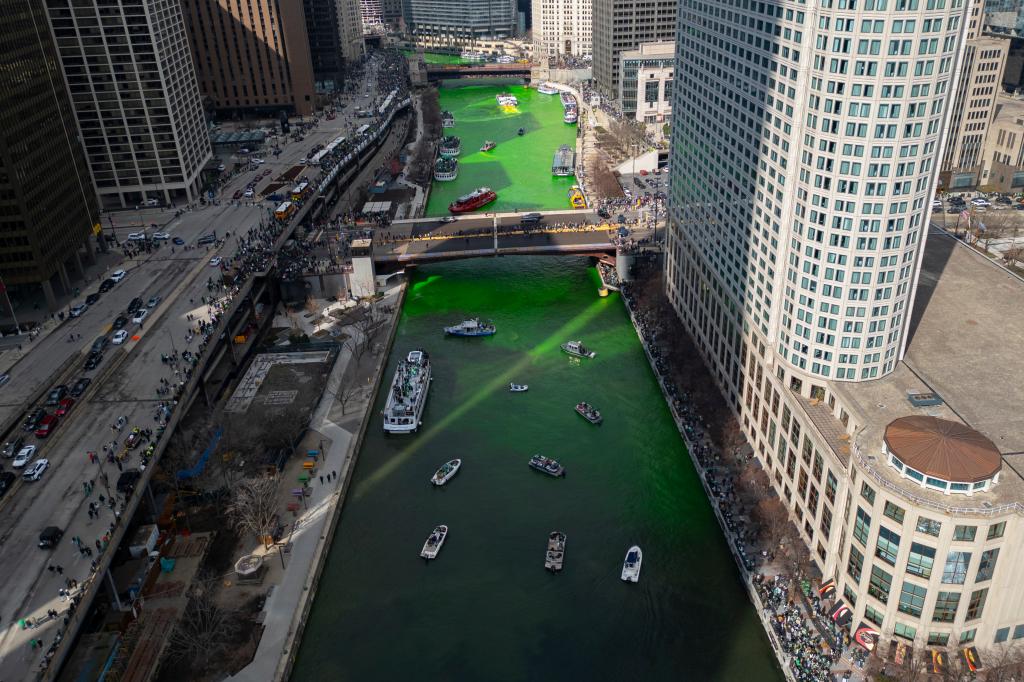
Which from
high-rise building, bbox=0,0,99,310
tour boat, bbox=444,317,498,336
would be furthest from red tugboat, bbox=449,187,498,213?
high-rise building, bbox=0,0,99,310

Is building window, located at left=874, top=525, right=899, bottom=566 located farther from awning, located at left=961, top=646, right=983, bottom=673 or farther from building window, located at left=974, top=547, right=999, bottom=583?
awning, located at left=961, top=646, right=983, bottom=673

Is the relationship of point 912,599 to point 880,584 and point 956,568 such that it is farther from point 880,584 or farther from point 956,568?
point 956,568

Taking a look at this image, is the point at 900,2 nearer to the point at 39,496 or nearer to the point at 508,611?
the point at 508,611

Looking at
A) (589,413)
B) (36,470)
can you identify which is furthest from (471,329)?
(36,470)

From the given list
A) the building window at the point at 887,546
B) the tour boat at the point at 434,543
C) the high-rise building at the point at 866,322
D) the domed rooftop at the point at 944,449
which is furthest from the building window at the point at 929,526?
the tour boat at the point at 434,543

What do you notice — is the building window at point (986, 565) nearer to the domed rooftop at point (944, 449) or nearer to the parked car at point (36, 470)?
the domed rooftop at point (944, 449)

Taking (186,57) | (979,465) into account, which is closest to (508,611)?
(979,465)
